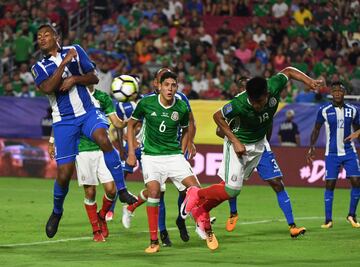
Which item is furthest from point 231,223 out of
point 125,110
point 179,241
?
point 125,110

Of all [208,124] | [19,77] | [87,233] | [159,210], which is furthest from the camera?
[19,77]

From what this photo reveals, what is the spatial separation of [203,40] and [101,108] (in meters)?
16.1

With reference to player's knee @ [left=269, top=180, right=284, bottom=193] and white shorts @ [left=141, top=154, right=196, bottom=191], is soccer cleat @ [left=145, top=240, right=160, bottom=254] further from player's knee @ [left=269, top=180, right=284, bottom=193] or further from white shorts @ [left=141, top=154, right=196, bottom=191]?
player's knee @ [left=269, top=180, right=284, bottom=193]

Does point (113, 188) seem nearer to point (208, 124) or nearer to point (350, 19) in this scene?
point (208, 124)

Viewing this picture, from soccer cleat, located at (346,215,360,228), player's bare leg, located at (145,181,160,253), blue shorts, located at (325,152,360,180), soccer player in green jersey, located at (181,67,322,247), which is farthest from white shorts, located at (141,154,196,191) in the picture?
blue shorts, located at (325,152,360,180)

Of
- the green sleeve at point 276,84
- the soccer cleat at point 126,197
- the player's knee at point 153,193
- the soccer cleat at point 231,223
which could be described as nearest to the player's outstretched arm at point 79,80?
the soccer cleat at point 126,197

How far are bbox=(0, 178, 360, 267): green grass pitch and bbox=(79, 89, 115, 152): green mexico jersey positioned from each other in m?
1.23

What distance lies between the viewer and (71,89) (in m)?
13.2

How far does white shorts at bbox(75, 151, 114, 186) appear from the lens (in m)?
14.4

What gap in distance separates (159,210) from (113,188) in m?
1.10

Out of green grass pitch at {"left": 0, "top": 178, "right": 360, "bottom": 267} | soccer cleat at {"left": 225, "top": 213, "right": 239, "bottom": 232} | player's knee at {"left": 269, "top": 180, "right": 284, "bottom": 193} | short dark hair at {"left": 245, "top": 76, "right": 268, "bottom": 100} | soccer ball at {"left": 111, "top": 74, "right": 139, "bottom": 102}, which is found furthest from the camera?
soccer ball at {"left": 111, "top": 74, "right": 139, "bottom": 102}

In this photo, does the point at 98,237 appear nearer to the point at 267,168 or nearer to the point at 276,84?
the point at 267,168

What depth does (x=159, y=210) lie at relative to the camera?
45.3ft

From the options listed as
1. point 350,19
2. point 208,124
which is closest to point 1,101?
point 208,124
